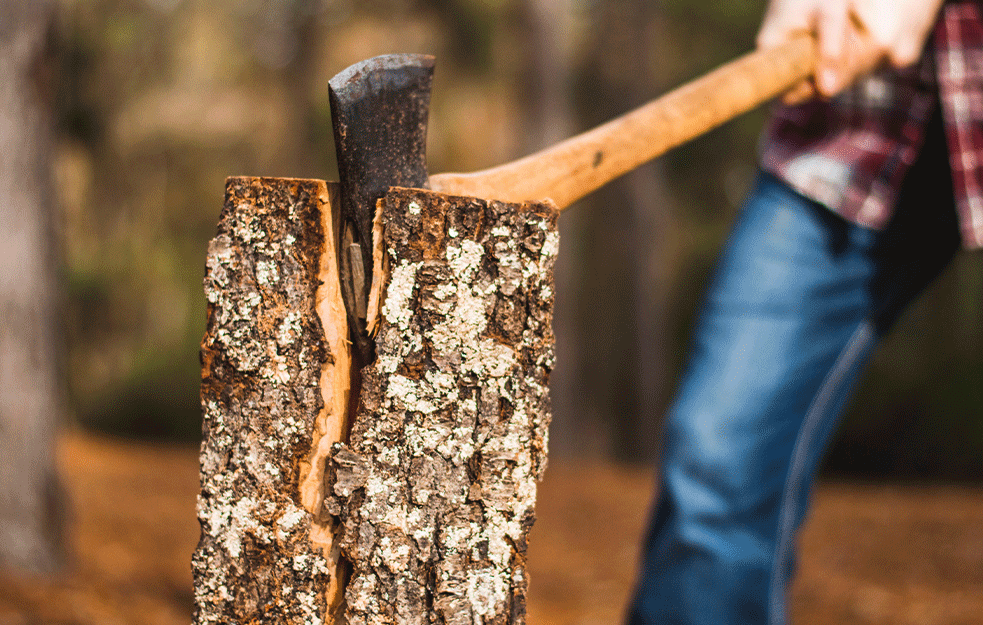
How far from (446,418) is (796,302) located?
39.9 inches

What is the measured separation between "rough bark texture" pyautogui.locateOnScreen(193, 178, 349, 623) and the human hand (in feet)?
3.39

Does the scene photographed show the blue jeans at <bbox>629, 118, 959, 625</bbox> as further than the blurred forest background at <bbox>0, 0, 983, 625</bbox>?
No

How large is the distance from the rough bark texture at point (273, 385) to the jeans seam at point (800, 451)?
1.07m

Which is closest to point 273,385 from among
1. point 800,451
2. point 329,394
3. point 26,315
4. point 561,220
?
point 329,394

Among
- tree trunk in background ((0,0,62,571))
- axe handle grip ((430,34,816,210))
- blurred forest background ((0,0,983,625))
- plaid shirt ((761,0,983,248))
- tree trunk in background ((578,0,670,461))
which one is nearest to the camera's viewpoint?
axe handle grip ((430,34,816,210))

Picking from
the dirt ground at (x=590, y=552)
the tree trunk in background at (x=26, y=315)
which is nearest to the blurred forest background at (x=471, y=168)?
the dirt ground at (x=590, y=552)

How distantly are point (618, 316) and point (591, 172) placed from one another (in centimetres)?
703

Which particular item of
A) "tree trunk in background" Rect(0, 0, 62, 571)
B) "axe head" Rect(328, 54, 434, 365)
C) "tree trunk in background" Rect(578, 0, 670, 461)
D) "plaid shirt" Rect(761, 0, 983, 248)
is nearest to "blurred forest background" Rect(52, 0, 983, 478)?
"tree trunk in background" Rect(578, 0, 670, 461)

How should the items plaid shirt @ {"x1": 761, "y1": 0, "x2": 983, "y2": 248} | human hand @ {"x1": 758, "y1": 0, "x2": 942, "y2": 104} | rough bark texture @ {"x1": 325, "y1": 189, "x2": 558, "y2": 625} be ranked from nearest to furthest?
1. rough bark texture @ {"x1": 325, "y1": 189, "x2": 558, "y2": 625}
2. human hand @ {"x1": 758, "y1": 0, "x2": 942, "y2": 104}
3. plaid shirt @ {"x1": 761, "y1": 0, "x2": 983, "y2": 248}

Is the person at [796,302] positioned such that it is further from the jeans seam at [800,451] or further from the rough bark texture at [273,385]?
the rough bark texture at [273,385]

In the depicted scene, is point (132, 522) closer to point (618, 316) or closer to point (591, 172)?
point (591, 172)

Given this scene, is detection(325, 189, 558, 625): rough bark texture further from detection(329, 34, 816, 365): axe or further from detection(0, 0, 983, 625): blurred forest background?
detection(0, 0, 983, 625): blurred forest background

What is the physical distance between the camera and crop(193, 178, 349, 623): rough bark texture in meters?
0.96

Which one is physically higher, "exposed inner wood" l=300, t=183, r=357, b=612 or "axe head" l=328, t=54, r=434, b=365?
"axe head" l=328, t=54, r=434, b=365
